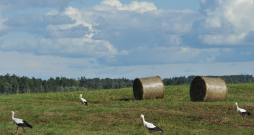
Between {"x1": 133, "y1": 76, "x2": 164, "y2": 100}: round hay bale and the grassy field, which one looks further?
{"x1": 133, "y1": 76, "x2": 164, "y2": 100}: round hay bale

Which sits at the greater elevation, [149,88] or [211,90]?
[149,88]

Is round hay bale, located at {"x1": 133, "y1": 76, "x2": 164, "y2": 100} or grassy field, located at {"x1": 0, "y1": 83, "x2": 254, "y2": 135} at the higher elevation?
round hay bale, located at {"x1": 133, "y1": 76, "x2": 164, "y2": 100}

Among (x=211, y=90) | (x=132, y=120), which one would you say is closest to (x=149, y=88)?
(x=211, y=90)

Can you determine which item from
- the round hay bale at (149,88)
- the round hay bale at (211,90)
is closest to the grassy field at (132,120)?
the round hay bale at (211,90)

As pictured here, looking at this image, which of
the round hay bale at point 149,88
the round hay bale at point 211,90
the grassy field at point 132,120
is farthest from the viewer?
the round hay bale at point 149,88

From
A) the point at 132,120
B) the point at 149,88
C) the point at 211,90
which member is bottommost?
the point at 132,120

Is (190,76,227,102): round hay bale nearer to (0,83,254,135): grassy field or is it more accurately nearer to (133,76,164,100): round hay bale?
(133,76,164,100): round hay bale

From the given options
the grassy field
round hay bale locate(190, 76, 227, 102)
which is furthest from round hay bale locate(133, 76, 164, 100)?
the grassy field

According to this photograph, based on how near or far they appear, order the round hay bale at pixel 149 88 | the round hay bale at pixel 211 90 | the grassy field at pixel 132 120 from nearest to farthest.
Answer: the grassy field at pixel 132 120
the round hay bale at pixel 211 90
the round hay bale at pixel 149 88

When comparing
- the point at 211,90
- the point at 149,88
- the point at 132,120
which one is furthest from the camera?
the point at 149,88

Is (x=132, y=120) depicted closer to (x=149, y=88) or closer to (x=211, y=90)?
(x=211, y=90)

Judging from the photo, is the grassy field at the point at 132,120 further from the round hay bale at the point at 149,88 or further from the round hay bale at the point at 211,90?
the round hay bale at the point at 149,88

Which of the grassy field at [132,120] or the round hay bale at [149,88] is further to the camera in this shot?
the round hay bale at [149,88]

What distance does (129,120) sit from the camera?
1733 centimetres
